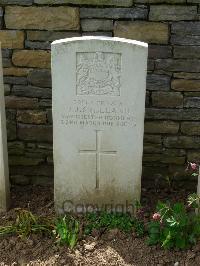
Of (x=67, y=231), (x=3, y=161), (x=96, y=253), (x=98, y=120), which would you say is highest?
(x=98, y=120)

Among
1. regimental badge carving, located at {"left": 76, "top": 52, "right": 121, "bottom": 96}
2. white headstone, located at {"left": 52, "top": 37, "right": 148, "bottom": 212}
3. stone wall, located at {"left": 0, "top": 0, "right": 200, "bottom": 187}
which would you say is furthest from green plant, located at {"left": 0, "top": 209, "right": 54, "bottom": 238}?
regimental badge carving, located at {"left": 76, "top": 52, "right": 121, "bottom": 96}

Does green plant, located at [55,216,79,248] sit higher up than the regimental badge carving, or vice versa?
the regimental badge carving

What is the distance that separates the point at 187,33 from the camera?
3.71 metres

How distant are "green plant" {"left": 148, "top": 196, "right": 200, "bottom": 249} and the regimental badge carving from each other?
3.06 ft

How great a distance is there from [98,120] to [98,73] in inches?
14.4

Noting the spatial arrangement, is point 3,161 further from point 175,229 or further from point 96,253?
point 175,229

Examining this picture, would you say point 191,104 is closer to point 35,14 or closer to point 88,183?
point 88,183

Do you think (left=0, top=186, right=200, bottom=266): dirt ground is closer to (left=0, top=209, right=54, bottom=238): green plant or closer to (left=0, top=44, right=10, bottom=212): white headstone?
(left=0, top=209, right=54, bottom=238): green plant

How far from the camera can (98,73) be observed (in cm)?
335

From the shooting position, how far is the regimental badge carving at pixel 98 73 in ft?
10.8

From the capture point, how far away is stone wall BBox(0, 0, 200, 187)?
368cm

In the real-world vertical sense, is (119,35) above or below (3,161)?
above

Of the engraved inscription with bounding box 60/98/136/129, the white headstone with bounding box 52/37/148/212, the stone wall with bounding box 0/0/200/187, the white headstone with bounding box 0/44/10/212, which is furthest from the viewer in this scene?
the stone wall with bounding box 0/0/200/187

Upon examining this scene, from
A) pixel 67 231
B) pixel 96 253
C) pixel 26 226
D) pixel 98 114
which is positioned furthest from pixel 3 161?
pixel 96 253
